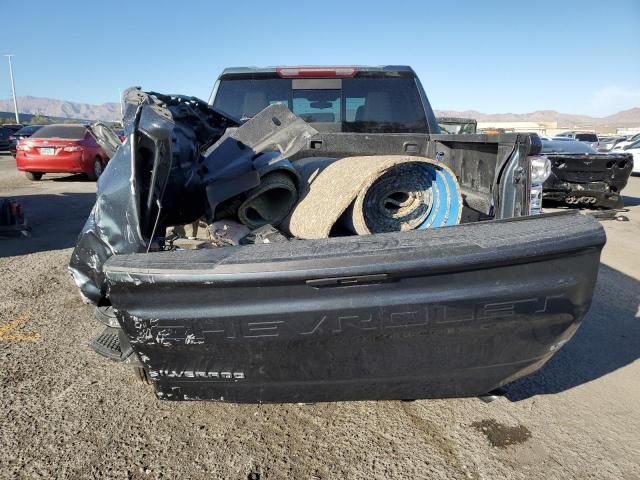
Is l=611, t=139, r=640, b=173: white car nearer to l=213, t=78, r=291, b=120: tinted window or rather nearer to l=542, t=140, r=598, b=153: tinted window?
l=542, t=140, r=598, b=153: tinted window

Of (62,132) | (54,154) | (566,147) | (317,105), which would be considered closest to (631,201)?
(566,147)

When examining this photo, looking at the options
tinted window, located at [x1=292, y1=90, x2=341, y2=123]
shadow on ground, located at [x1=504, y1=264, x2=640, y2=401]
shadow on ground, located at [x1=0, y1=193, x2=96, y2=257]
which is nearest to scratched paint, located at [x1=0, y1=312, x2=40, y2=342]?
shadow on ground, located at [x1=0, y1=193, x2=96, y2=257]

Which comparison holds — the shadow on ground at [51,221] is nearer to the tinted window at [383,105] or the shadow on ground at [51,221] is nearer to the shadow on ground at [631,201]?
the tinted window at [383,105]

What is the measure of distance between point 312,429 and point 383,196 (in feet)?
4.26

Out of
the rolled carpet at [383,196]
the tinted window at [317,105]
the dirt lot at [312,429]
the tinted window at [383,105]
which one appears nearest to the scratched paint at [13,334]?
the dirt lot at [312,429]

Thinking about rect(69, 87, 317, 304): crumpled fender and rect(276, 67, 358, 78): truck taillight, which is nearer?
rect(69, 87, 317, 304): crumpled fender

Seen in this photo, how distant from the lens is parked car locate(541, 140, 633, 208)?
8.45 m

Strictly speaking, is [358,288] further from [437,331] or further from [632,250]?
[632,250]

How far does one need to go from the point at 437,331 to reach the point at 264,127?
5.02 feet

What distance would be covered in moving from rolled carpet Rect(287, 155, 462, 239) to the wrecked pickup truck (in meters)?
Answer: 0.01

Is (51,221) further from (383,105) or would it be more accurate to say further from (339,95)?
(383,105)

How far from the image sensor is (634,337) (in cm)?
335

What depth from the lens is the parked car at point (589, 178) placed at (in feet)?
27.7

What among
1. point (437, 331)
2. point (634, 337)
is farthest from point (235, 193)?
point (634, 337)
